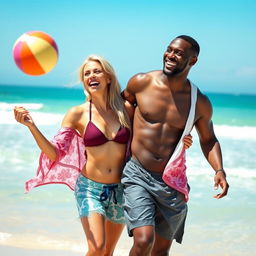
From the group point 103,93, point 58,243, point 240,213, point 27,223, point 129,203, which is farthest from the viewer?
point 240,213

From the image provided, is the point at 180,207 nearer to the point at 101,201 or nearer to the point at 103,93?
the point at 101,201

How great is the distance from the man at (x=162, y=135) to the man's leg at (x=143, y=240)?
111 millimetres

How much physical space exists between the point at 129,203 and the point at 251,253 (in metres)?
2.61

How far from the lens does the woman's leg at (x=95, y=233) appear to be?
4.32m

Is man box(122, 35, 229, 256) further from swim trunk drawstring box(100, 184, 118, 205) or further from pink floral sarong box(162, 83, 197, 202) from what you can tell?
swim trunk drawstring box(100, 184, 118, 205)

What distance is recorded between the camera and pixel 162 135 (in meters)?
4.58

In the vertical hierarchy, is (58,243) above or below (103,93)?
below

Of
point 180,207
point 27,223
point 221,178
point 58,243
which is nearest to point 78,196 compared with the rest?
point 180,207

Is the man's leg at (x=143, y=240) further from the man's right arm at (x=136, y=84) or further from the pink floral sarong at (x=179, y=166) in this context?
the man's right arm at (x=136, y=84)

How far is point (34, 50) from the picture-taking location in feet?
15.5

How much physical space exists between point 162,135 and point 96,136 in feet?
1.74

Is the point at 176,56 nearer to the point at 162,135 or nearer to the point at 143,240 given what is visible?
the point at 162,135

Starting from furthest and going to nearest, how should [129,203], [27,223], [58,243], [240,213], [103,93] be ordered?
1. [240,213]
2. [27,223]
3. [58,243]
4. [103,93]
5. [129,203]

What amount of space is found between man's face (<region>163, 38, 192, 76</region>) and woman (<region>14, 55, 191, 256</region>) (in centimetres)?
52
